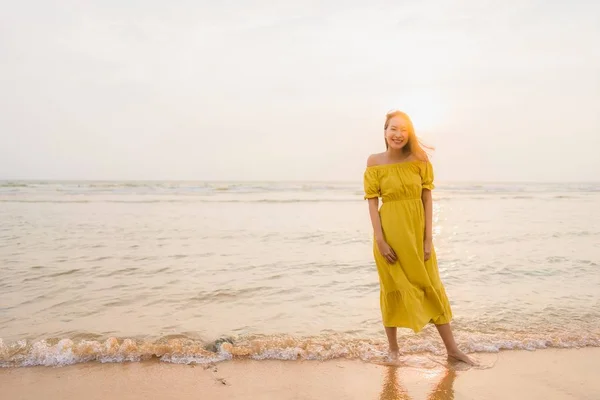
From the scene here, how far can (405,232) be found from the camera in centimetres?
380

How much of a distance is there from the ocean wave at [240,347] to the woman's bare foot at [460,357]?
20 centimetres

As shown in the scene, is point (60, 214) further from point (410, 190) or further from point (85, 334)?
point (410, 190)

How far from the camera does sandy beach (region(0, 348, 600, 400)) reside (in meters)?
3.27

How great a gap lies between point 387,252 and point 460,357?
1068 millimetres

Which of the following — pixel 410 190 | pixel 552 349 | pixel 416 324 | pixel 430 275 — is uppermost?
pixel 410 190

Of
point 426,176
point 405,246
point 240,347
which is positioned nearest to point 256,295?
point 240,347

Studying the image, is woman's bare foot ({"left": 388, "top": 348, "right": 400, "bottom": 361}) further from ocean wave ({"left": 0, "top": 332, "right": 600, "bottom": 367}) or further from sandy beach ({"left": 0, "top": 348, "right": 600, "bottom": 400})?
sandy beach ({"left": 0, "top": 348, "right": 600, "bottom": 400})

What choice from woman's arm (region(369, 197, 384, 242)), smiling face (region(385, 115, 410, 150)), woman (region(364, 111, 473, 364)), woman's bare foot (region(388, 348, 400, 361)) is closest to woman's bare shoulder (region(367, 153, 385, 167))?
woman (region(364, 111, 473, 364))

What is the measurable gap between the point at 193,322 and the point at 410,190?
269 cm

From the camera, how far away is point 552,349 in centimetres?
421

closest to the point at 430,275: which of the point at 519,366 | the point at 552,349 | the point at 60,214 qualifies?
the point at 519,366

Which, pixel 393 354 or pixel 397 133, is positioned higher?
pixel 397 133

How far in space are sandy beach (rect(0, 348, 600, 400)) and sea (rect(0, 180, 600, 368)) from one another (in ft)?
0.62

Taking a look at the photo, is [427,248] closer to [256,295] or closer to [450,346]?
[450,346]
